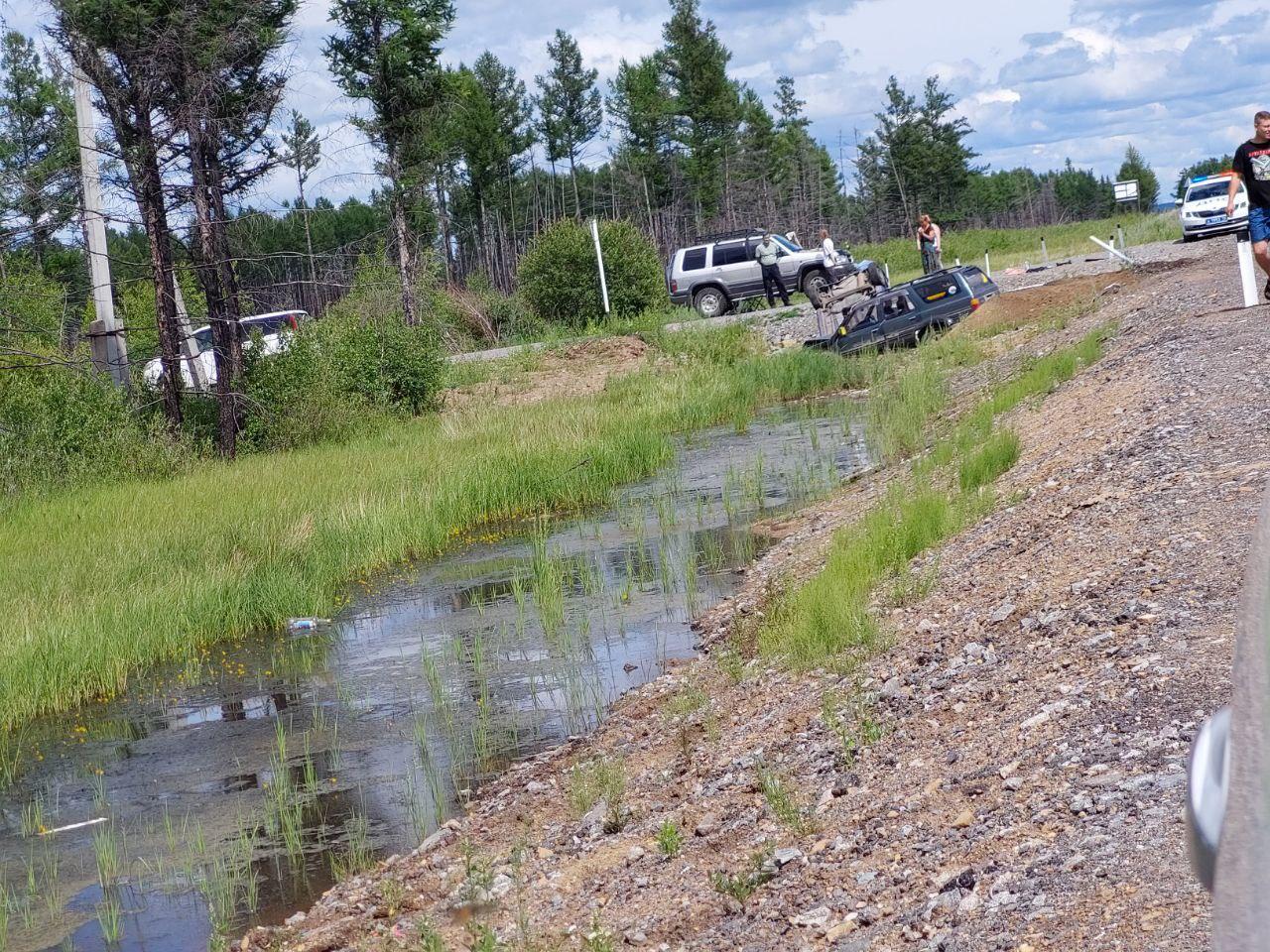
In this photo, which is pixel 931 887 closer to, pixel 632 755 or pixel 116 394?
pixel 632 755

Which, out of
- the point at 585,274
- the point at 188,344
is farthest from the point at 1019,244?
the point at 188,344

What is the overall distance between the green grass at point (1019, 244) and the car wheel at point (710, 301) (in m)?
10.7

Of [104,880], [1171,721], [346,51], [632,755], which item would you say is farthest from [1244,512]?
[346,51]

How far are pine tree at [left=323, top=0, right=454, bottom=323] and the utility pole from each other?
2159 centimetres

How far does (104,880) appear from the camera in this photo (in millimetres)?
7270

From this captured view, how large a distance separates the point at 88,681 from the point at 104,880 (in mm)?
3910

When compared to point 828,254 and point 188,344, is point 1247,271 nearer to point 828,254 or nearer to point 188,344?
point 188,344

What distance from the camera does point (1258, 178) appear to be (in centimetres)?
1311

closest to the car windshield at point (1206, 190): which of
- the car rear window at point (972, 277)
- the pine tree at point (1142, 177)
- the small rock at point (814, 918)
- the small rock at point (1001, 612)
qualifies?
the car rear window at point (972, 277)

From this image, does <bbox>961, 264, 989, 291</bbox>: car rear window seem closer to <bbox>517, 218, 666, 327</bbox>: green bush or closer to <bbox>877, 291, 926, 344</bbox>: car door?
<bbox>877, 291, 926, 344</bbox>: car door

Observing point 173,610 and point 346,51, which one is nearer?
point 173,610

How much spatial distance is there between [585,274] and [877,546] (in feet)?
104

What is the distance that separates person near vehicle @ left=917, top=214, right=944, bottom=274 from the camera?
3228 cm

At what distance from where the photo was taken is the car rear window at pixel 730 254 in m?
38.5
